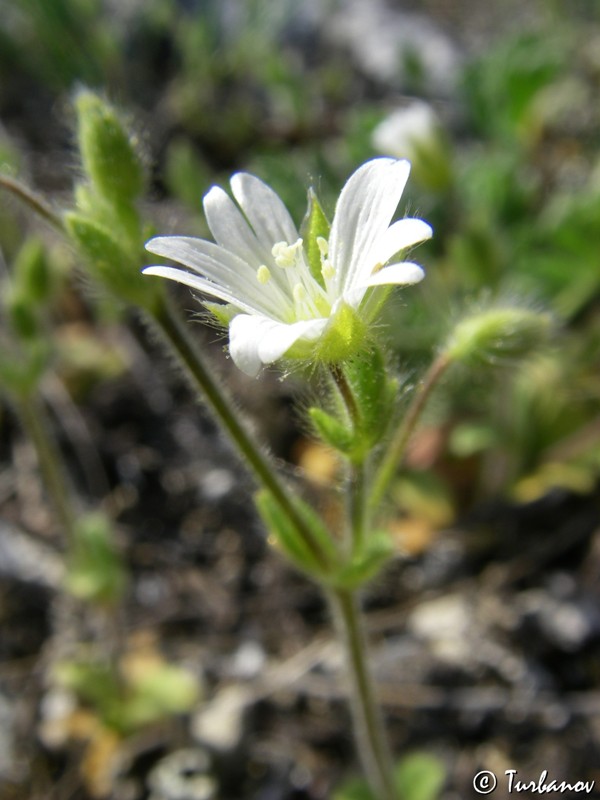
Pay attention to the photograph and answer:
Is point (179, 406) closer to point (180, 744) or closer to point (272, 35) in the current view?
point (180, 744)

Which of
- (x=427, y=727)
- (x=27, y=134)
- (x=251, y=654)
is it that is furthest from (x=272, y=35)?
(x=427, y=727)

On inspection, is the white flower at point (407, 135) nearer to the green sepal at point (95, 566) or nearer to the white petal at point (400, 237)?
the green sepal at point (95, 566)

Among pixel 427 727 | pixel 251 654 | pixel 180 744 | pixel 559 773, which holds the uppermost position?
pixel 251 654

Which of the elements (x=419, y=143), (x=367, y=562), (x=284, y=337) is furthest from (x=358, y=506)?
(x=419, y=143)

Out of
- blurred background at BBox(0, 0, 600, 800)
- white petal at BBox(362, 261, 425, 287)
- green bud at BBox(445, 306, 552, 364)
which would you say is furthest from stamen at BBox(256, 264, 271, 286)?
green bud at BBox(445, 306, 552, 364)

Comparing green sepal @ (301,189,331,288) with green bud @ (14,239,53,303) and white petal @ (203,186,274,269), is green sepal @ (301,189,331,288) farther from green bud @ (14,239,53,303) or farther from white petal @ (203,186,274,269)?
green bud @ (14,239,53,303)

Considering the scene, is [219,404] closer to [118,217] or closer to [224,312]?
[224,312]
